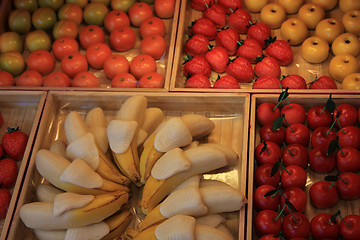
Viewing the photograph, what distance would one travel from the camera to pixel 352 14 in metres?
2.49

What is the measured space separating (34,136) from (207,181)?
84 centimetres

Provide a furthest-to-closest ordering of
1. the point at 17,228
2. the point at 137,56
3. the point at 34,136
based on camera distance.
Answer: the point at 137,56 → the point at 34,136 → the point at 17,228

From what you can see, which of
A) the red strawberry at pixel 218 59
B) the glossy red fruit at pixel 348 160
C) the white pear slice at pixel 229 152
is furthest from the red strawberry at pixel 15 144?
the glossy red fruit at pixel 348 160

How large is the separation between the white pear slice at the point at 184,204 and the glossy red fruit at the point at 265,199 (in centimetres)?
23

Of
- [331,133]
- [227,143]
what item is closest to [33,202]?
[227,143]

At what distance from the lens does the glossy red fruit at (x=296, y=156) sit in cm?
196

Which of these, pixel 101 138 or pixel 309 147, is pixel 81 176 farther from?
pixel 309 147

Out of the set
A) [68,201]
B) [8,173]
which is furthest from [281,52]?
[8,173]

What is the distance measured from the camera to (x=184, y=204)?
1.77 metres

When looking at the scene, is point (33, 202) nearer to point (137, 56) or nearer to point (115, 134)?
point (115, 134)

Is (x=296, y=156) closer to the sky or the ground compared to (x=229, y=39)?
closer to the ground

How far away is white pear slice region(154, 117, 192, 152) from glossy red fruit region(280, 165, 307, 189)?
430mm

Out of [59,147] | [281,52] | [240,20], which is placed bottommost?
[59,147]

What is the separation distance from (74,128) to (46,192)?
30cm
